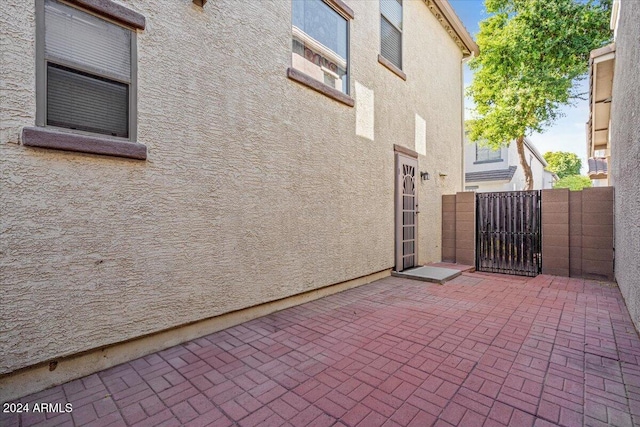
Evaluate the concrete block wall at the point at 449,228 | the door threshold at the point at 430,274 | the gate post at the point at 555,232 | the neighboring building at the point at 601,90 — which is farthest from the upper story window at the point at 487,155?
the door threshold at the point at 430,274

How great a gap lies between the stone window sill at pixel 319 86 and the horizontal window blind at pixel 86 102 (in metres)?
2.32

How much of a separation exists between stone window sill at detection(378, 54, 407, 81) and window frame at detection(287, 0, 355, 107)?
1074 millimetres

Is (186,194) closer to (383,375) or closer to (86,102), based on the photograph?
(86,102)

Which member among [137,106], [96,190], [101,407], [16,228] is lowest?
[101,407]

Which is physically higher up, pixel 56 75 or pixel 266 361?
pixel 56 75

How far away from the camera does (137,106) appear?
306 centimetres

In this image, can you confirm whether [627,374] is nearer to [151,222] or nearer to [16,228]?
[151,222]

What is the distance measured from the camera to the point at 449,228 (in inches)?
347

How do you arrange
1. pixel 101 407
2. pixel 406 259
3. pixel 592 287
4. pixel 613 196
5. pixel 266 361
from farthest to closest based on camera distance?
pixel 406 259 → pixel 613 196 → pixel 592 287 → pixel 266 361 → pixel 101 407

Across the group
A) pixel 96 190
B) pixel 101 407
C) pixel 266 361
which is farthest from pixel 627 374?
pixel 96 190

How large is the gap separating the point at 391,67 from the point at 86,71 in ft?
19.0

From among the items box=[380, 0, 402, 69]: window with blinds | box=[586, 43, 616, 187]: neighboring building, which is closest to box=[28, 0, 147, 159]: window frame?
box=[380, 0, 402, 69]: window with blinds

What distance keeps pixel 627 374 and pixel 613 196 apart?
5288 mm

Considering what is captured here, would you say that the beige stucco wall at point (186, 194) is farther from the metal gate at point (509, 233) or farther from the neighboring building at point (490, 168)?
the neighboring building at point (490, 168)
